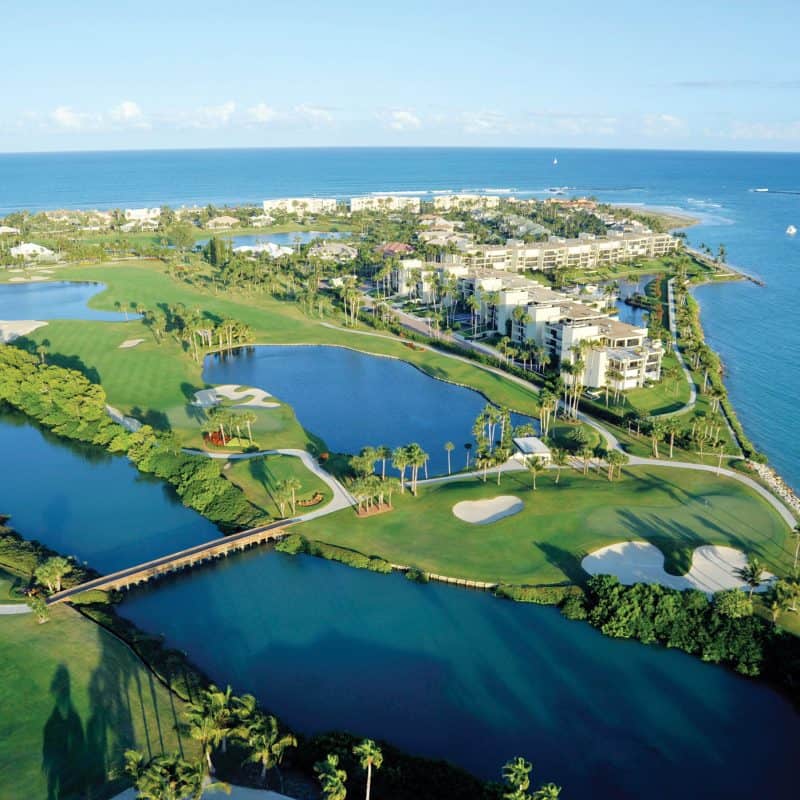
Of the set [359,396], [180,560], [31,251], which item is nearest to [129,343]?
[359,396]

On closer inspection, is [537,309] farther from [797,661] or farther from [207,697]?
[207,697]

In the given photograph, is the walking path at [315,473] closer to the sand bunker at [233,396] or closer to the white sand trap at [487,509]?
the white sand trap at [487,509]

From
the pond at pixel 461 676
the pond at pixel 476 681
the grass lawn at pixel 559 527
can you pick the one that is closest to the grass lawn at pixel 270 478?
the grass lawn at pixel 559 527

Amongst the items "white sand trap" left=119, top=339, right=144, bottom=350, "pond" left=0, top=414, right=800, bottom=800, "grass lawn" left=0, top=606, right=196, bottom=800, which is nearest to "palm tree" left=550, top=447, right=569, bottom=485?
"pond" left=0, top=414, right=800, bottom=800

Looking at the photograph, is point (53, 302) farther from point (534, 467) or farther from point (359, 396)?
point (534, 467)

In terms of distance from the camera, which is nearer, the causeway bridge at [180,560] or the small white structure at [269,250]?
the causeway bridge at [180,560]

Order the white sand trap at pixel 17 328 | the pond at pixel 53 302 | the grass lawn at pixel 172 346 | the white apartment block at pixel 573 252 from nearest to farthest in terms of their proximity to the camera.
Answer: the grass lawn at pixel 172 346, the white sand trap at pixel 17 328, the pond at pixel 53 302, the white apartment block at pixel 573 252

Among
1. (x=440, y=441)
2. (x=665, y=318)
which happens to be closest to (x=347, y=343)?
(x=440, y=441)
